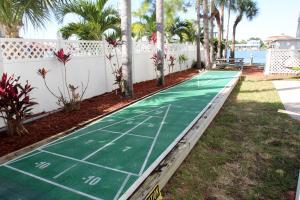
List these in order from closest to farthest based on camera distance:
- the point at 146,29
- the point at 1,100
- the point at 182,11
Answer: the point at 1,100 → the point at 146,29 → the point at 182,11

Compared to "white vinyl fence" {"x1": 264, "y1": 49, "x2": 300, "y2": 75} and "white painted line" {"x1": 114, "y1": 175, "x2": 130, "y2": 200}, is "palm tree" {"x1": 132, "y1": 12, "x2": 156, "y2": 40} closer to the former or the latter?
"white vinyl fence" {"x1": 264, "y1": 49, "x2": 300, "y2": 75}

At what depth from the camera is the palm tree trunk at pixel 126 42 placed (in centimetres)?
748

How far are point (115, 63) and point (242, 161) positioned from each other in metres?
6.49

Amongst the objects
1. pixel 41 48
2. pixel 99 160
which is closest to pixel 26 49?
pixel 41 48

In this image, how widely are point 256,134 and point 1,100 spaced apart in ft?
16.0

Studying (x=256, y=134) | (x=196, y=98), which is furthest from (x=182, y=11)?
(x=256, y=134)

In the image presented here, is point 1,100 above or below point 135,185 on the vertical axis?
above

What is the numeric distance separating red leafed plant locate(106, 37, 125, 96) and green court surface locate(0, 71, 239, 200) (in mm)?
2157

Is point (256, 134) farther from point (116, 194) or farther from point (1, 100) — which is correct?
point (1, 100)

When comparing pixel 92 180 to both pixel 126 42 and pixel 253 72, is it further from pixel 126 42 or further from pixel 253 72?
pixel 253 72

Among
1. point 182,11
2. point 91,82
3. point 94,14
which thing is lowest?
point 91,82

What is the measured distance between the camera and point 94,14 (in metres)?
10.4

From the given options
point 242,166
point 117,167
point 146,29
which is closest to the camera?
point 117,167

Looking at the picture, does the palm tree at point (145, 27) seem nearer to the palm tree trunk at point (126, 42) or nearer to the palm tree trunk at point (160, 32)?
the palm tree trunk at point (160, 32)
